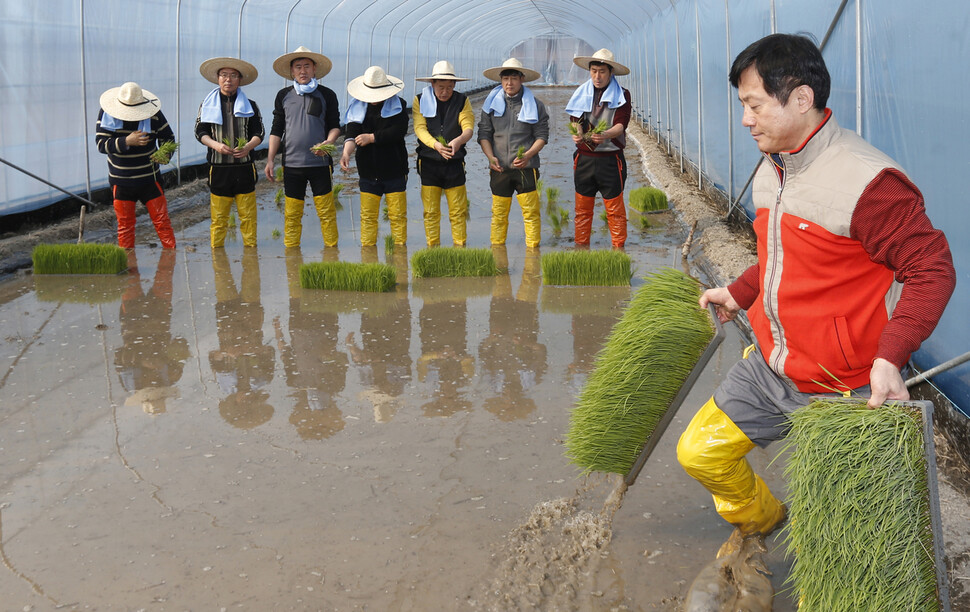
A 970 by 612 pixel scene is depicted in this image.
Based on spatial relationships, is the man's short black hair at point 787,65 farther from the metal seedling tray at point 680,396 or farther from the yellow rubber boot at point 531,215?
the yellow rubber boot at point 531,215

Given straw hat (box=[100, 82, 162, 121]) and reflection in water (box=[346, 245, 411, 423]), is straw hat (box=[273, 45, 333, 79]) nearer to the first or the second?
straw hat (box=[100, 82, 162, 121])

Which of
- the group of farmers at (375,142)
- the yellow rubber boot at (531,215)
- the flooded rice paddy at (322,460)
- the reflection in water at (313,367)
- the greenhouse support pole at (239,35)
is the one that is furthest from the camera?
the greenhouse support pole at (239,35)

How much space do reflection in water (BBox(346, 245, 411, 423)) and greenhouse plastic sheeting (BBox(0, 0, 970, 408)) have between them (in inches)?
93.5

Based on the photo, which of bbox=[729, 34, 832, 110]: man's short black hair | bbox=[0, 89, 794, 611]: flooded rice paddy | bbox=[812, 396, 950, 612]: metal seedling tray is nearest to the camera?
bbox=[812, 396, 950, 612]: metal seedling tray

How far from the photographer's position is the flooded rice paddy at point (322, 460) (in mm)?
A: 2785

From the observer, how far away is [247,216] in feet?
25.5

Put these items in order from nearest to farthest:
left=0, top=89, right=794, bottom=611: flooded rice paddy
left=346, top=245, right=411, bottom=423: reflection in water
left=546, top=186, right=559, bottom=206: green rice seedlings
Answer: left=0, top=89, right=794, bottom=611: flooded rice paddy, left=346, top=245, right=411, bottom=423: reflection in water, left=546, top=186, right=559, bottom=206: green rice seedlings

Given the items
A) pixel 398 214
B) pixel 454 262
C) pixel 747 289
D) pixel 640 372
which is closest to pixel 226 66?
Answer: pixel 398 214

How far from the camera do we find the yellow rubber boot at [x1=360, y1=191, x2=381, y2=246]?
303 inches

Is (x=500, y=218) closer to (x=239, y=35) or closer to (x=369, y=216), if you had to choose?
(x=369, y=216)

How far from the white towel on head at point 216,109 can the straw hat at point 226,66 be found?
23 centimetres

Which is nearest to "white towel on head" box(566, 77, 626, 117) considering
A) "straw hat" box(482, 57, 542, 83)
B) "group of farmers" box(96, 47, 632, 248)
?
"group of farmers" box(96, 47, 632, 248)

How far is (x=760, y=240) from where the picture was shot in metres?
2.45

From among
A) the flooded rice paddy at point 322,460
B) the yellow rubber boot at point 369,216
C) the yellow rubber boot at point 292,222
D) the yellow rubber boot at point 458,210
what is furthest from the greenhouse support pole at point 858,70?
the yellow rubber boot at point 292,222
